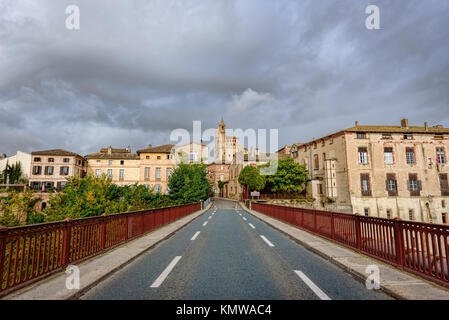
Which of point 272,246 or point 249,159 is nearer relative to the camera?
point 272,246

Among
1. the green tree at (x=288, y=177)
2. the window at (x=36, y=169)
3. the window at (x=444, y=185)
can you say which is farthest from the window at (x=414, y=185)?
the window at (x=36, y=169)

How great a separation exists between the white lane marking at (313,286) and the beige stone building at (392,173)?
33.3 meters

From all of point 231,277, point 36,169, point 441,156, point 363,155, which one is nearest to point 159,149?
point 36,169

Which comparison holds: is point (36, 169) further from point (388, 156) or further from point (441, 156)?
point (441, 156)

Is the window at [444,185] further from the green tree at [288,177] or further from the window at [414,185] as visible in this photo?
the green tree at [288,177]

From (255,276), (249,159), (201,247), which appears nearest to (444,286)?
(255,276)

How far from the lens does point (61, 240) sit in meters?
6.49

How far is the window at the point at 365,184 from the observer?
34.2 meters

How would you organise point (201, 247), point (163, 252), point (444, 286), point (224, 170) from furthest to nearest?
point (224, 170)
point (201, 247)
point (163, 252)
point (444, 286)

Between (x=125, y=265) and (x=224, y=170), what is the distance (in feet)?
257

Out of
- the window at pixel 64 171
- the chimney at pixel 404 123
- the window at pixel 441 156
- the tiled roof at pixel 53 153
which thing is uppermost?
the chimney at pixel 404 123

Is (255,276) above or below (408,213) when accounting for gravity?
above

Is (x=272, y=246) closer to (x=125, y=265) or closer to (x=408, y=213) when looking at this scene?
(x=125, y=265)
